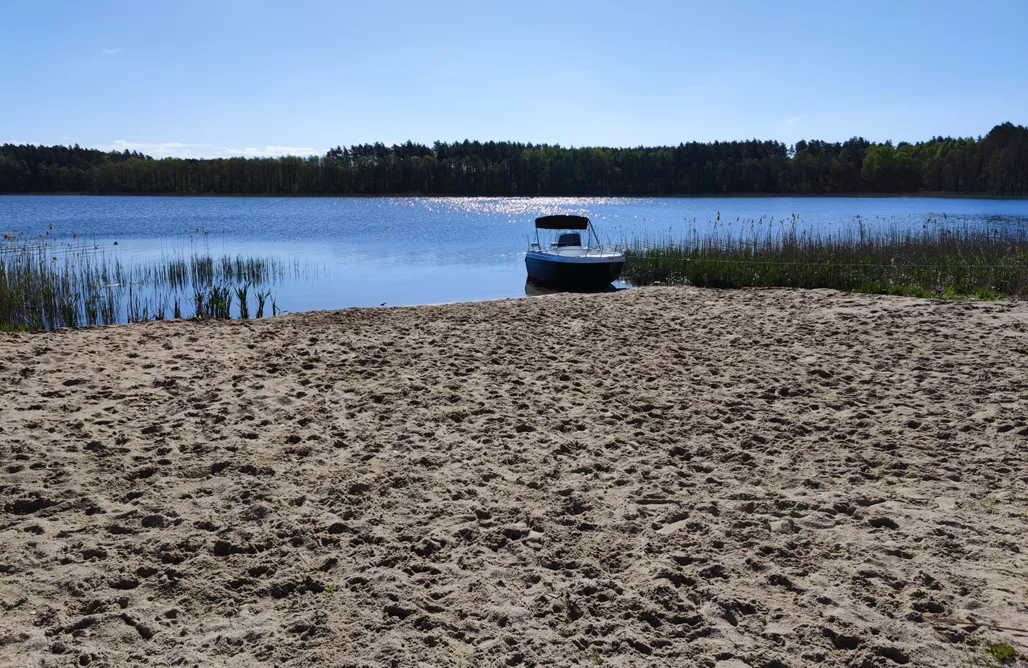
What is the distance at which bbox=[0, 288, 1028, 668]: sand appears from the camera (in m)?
3.10

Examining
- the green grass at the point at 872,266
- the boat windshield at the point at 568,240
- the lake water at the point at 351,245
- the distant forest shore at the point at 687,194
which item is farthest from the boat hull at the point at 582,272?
the distant forest shore at the point at 687,194

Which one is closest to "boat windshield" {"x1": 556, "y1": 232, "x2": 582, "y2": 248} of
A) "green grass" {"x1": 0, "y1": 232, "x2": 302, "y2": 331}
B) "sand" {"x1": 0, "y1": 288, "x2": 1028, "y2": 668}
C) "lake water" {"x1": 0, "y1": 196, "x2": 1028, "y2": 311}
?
"lake water" {"x1": 0, "y1": 196, "x2": 1028, "y2": 311}

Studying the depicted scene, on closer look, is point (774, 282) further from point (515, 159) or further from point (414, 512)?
point (515, 159)

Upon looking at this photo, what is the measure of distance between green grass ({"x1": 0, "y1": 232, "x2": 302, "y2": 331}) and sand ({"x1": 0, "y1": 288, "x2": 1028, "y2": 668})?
3.40 m

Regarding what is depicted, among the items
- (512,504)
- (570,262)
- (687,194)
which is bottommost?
(512,504)

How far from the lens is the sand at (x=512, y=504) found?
3102 millimetres

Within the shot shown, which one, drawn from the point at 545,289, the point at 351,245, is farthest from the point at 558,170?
the point at 545,289

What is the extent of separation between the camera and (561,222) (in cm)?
1923

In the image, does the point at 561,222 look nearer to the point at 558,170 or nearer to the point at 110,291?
the point at 110,291

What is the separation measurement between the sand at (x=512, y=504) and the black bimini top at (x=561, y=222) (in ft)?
36.5

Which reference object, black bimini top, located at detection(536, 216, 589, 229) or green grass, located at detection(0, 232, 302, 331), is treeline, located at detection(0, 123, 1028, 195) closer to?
black bimini top, located at detection(536, 216, 589, 229)

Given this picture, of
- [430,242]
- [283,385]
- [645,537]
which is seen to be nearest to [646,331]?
[283,385]

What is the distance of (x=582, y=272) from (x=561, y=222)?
2.82 meters

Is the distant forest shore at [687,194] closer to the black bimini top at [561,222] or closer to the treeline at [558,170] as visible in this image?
the treeline at [558,170]
